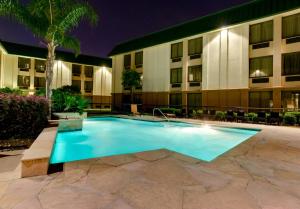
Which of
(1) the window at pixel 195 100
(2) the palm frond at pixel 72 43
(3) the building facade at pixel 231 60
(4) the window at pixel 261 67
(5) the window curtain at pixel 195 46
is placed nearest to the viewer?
(2) the palm frond at pixel 72 43

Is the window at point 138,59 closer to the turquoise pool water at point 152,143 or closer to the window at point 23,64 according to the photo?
the turquoise pool water at point 152,143

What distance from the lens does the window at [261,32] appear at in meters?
16.4

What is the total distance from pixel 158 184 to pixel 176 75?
798 inches

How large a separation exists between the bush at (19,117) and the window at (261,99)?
51.6 feet

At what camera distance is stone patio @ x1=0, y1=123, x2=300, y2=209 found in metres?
2.67

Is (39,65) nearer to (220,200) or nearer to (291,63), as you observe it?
(291,63)

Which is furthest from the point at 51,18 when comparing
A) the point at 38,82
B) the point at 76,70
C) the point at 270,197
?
the point at 76,70

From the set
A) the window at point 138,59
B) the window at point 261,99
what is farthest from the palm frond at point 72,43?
the window at point 138,59

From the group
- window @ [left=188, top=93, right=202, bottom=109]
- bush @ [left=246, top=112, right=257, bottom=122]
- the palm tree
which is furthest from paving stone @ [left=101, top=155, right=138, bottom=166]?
window @ [left=188, top=93, right=202, bottom=109]

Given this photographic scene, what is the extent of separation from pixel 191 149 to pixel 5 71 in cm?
3067

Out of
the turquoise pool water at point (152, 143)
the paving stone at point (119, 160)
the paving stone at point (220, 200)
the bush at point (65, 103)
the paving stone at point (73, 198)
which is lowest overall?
the turquoise pool water at point (152, 143)

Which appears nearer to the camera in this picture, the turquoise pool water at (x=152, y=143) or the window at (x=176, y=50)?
the turquoise pool water at (x=152, y=143)

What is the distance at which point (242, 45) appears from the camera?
1752 cm

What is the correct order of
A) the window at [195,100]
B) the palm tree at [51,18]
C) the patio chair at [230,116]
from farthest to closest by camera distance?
the window at [195,100], the patio chair at [230,116], the palm tree at [51,18]
